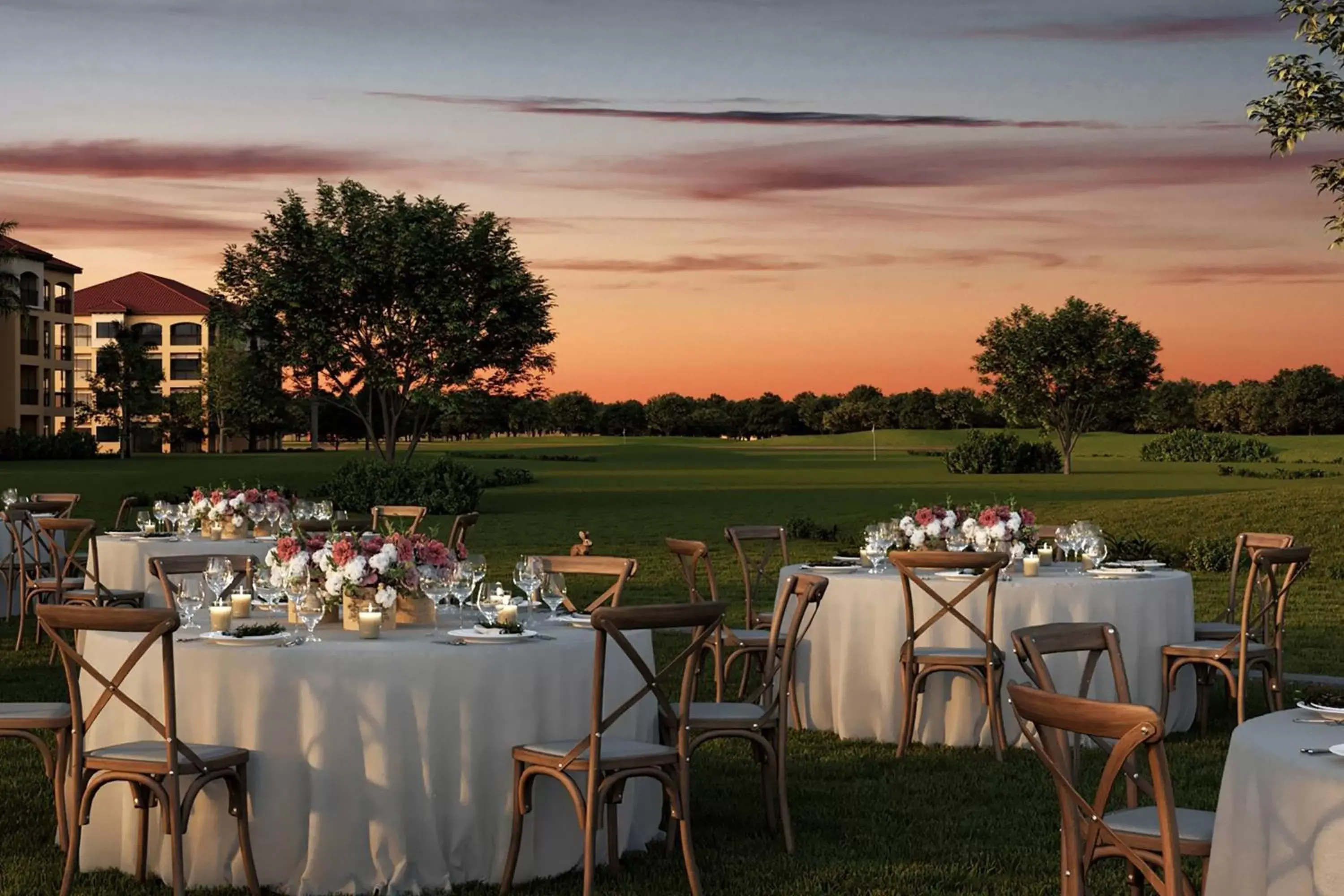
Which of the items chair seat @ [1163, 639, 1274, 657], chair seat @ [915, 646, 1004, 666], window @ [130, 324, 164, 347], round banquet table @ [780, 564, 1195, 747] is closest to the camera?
chair seat @ [915, 646, 1004, 666]

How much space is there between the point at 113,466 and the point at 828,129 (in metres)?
48.0

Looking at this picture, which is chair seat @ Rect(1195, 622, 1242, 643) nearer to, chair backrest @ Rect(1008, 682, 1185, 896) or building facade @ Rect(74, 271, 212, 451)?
chair backrest @ Rect(1008, 682, 1185, 896)

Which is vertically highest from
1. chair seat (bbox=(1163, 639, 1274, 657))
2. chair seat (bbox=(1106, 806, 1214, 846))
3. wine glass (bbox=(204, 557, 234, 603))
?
wine glass (bbox=(204, 557, 234, 603))

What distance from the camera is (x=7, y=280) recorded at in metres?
85.2

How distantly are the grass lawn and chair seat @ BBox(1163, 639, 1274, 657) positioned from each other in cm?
61

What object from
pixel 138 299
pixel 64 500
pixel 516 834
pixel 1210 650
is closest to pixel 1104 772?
pixel 516 834

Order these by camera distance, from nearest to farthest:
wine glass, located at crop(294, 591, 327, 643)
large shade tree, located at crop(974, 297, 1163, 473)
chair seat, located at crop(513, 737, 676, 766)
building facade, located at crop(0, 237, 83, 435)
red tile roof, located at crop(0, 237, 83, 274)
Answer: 1. chair seat, located at crop(513, 737, 676, 766)
2. wine glass, located at crop(294, 591, 327, 643)
3. large shade tree, located at crop(974, 297, 1163, 473)
4. red tile roof, located at crop(0, 237, 83, 274)
5. building facade, located at crop(0, 237, 83, 435)

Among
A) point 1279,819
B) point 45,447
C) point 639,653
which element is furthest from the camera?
point 45,447

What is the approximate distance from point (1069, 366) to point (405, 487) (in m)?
37.5

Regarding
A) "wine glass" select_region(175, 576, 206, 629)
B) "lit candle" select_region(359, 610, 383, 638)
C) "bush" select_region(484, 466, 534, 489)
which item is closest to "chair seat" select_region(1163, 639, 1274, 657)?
"lit candle" select_region(359, 610, 383, 638)

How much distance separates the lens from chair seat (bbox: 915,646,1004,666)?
32.0ft

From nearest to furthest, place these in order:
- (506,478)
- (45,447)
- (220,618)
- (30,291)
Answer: (220,618)
(506,478)
(45,447)
(30,291)

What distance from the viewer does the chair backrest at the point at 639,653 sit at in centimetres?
621

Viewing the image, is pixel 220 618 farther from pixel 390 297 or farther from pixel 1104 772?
pixel 390 297
